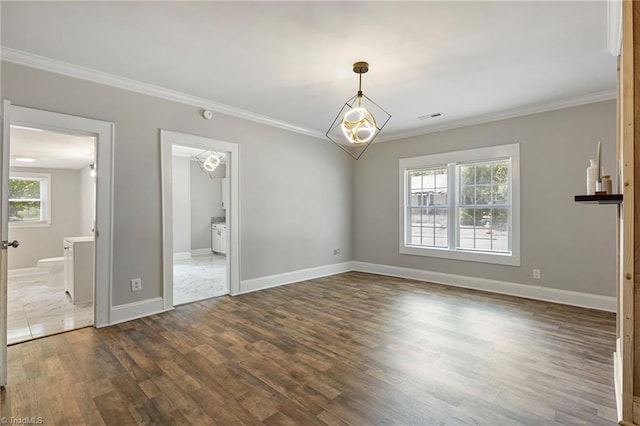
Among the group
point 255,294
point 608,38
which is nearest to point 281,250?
point 255,294

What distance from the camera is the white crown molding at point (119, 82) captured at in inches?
109

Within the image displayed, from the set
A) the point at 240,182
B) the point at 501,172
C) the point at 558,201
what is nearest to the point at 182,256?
the point at 240,182

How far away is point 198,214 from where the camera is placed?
28.2 feet

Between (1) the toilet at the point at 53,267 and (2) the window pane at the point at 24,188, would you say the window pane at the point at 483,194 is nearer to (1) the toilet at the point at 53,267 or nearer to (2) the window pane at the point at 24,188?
(1) the toilet at the point at 53,267

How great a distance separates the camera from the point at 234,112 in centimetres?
442

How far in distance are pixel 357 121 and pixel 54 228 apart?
796cm

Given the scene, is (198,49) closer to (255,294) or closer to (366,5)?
(366,5)

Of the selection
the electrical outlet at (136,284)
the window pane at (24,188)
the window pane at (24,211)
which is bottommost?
the electrical outlet at (136,284)

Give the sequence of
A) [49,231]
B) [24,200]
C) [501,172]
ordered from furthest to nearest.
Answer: [49,231] → [24,200] → [501,172]

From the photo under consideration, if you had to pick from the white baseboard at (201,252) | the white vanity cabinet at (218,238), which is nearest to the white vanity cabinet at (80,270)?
the white vanity cabinet at (218,238)

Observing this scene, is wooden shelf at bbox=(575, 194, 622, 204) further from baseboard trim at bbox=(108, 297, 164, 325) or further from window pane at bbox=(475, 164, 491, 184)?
baseboard trim at bbox=(108, 297, 164, 325)

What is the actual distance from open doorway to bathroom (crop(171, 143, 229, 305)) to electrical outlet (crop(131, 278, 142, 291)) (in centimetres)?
223

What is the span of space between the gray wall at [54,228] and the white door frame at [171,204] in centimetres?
517

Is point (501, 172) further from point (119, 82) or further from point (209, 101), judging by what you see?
point (119, 82)
